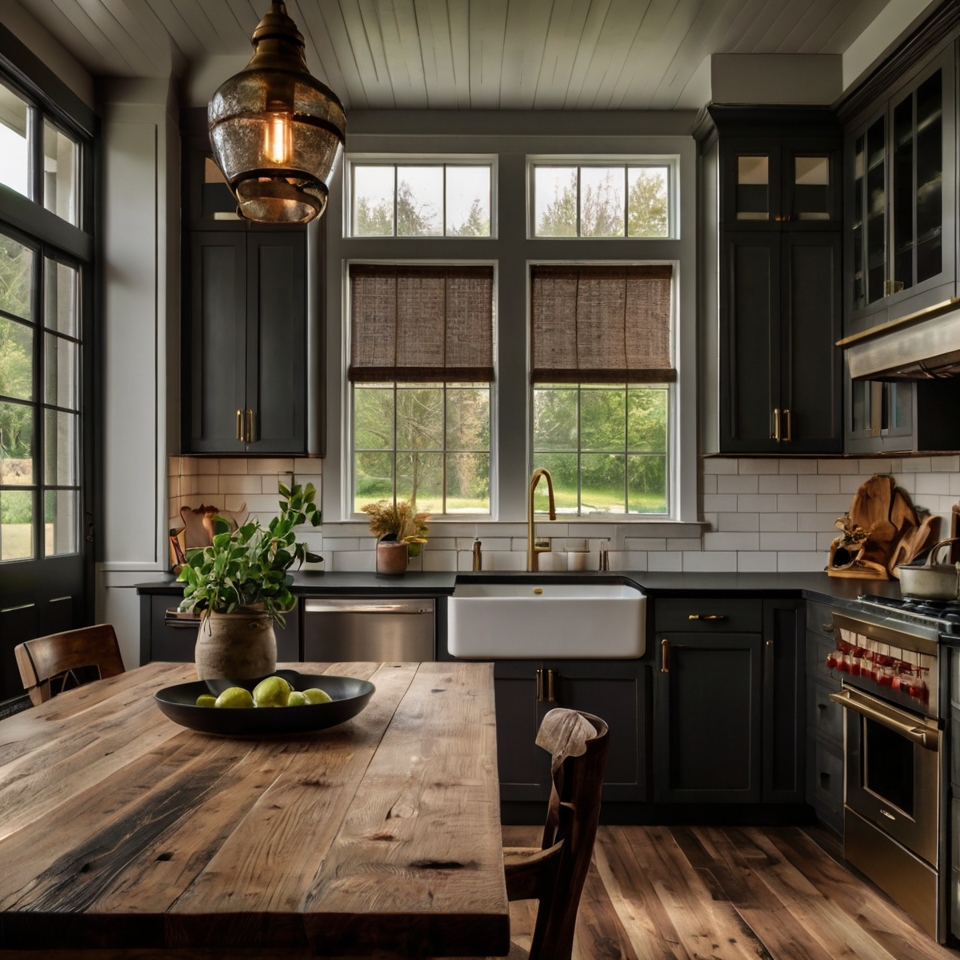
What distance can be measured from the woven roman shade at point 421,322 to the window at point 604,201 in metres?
0.48

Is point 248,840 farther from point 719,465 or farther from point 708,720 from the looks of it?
point 719,465

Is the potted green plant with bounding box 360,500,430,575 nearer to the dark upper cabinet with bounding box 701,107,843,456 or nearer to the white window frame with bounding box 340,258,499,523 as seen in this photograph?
the white window frame with bounding box 340,258,499,523

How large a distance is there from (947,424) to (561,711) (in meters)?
2.54

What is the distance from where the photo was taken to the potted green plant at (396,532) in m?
4.10

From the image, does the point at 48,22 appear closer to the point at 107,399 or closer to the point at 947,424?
the point at 107,399

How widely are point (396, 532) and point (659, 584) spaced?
130 cm

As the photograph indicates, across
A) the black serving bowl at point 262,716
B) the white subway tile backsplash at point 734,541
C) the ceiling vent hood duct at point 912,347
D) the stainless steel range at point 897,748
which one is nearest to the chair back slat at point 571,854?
Answer: the black serving bowl at point 262,716

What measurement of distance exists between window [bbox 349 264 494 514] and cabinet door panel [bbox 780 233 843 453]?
1468mm

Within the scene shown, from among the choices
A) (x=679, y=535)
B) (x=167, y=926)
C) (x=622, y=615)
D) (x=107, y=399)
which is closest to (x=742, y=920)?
(x=622, y=615)

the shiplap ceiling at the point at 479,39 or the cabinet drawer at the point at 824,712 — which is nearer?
the cabinet drawer at the point at 824,712

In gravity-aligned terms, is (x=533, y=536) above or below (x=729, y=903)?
above

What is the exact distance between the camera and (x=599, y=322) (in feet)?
14.4

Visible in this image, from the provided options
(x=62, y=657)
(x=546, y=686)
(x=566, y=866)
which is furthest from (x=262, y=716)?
(x=546, y=686)

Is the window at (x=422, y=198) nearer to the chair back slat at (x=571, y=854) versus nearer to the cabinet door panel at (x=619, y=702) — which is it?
the cabinet door panel at (x=619, y=702)
